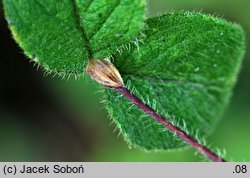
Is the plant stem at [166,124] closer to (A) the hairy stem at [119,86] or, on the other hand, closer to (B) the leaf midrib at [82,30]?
(A) the hairy stem at [119,86]

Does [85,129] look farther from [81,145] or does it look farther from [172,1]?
[172,1]

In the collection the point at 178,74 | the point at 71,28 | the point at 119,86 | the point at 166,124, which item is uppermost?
the point at 178,74

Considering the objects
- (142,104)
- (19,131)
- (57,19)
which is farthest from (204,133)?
(19,131)

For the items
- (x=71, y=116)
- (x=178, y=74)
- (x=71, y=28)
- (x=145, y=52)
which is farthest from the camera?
(x=71, y=116)

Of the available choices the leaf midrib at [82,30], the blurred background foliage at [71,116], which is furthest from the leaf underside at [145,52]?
the blurred background foliage at [71,116]

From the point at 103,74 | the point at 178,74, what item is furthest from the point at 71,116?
the point at 103,74

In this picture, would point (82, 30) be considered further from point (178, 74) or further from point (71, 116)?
point (71, 116)

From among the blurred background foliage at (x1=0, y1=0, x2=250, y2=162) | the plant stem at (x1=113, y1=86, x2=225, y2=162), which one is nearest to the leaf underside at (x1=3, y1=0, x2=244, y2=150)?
the plant stem at (x1=113, y1=86, x2=225, y2=162)
